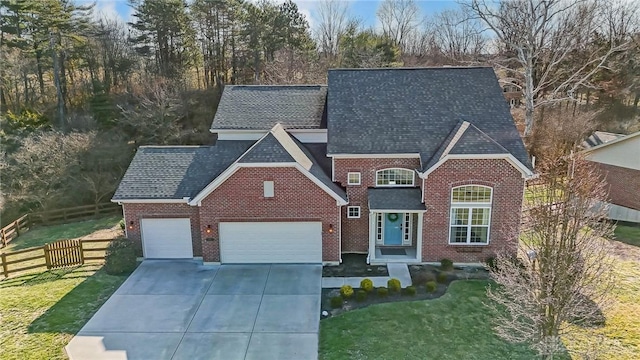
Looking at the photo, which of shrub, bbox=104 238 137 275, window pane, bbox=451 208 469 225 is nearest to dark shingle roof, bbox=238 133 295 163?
shrub, bbox=104 238 137 275

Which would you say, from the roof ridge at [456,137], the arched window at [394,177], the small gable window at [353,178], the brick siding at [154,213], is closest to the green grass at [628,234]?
the roof ridge at [456,137]

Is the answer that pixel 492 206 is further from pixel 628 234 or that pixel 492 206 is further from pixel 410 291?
pixel 628 234

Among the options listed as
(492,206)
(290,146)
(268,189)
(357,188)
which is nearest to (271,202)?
(268,189)

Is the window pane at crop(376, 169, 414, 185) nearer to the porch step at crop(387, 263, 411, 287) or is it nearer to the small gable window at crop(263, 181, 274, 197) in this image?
the porch step at crop(387, 263, 411, 287)

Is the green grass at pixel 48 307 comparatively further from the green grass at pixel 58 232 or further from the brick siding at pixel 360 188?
the brick siding at pixel 360 188

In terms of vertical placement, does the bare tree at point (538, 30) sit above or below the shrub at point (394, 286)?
above

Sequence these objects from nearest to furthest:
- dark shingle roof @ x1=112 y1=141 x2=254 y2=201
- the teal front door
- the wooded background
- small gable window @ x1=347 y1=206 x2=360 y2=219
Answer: dark shingle roof @ x1=112 y1=141 x2=254 y2=201 → small gable window @ x1=347 y1=206 x2=360 y2=219 → the teal front door → the wooded background
